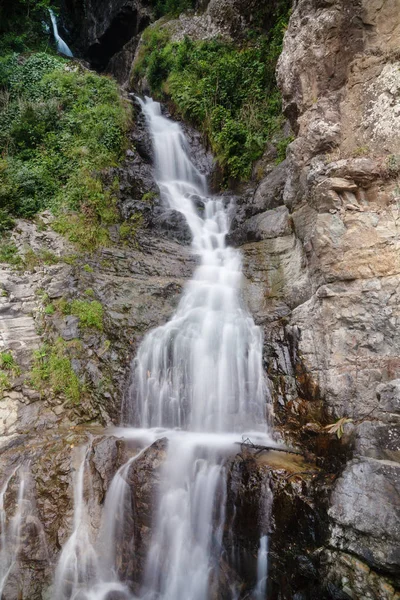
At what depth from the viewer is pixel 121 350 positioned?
750cm

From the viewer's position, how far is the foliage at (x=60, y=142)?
32.9 feet

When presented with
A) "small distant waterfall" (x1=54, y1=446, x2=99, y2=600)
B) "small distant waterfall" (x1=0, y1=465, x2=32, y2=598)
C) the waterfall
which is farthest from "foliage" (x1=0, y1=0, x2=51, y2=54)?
"small distant waterfall" (x1=54, y1=446, x2=99, y2=600)

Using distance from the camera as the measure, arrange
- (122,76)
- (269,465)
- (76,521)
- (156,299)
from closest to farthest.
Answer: (269,465), (76,521), (156,299), (122,76)

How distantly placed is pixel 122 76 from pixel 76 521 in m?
23.3

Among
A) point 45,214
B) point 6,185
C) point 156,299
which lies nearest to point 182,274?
point 156,299

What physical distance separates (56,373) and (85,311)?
1417 millimetres

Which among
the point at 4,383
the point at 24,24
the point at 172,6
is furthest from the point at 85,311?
the point at 172,6

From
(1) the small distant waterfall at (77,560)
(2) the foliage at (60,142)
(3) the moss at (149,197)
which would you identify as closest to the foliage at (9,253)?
(2) the foliage at (60,142)

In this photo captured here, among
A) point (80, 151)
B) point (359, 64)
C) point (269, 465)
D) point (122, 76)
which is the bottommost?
point (269, 465)

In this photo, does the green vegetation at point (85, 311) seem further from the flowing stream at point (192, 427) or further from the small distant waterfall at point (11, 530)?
the small distant waterfall at point (11, 530)

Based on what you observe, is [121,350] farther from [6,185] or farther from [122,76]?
[122,76]

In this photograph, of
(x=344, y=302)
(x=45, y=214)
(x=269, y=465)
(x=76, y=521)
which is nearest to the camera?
(x=269, y=465)

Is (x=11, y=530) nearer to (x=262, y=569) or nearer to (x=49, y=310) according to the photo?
(x=262, y=569)

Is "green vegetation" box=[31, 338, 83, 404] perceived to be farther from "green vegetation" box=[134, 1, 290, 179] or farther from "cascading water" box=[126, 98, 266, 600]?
"green vegetation" box=[134, 1, 290, 179]
